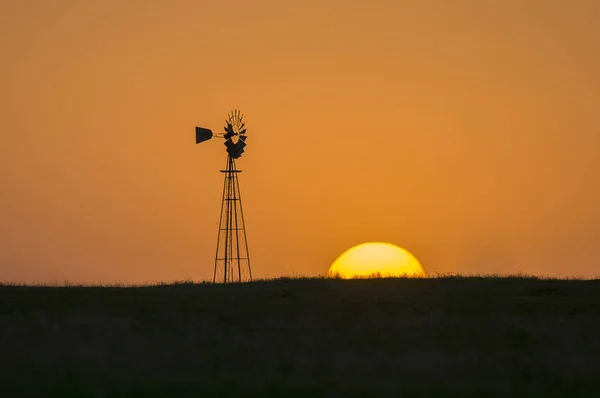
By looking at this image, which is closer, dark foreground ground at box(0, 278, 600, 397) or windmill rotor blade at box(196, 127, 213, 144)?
dark foreground ground at box(0, 278, 600, 397)

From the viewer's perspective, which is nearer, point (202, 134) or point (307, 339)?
point (307, 339)

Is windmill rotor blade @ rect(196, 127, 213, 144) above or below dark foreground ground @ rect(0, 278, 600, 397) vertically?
above

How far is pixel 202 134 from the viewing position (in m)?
63.4

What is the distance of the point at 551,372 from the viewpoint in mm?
25562

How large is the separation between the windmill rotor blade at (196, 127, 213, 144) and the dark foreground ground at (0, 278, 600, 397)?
16599 mm

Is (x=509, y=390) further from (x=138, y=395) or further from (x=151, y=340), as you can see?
(x=151, y=340)

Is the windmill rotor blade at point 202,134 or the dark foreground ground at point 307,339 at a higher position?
the windmill rotor blade at point 202,134

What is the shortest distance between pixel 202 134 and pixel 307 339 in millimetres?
33106

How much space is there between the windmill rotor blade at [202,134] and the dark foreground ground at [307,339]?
1660cm

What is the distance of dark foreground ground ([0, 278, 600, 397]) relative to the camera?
2280 centimetres

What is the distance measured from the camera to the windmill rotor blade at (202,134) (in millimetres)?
63219

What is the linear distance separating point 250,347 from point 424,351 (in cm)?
494

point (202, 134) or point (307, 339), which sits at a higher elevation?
point (202, 134)

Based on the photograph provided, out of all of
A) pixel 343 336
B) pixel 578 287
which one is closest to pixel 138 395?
pixel 343 336
